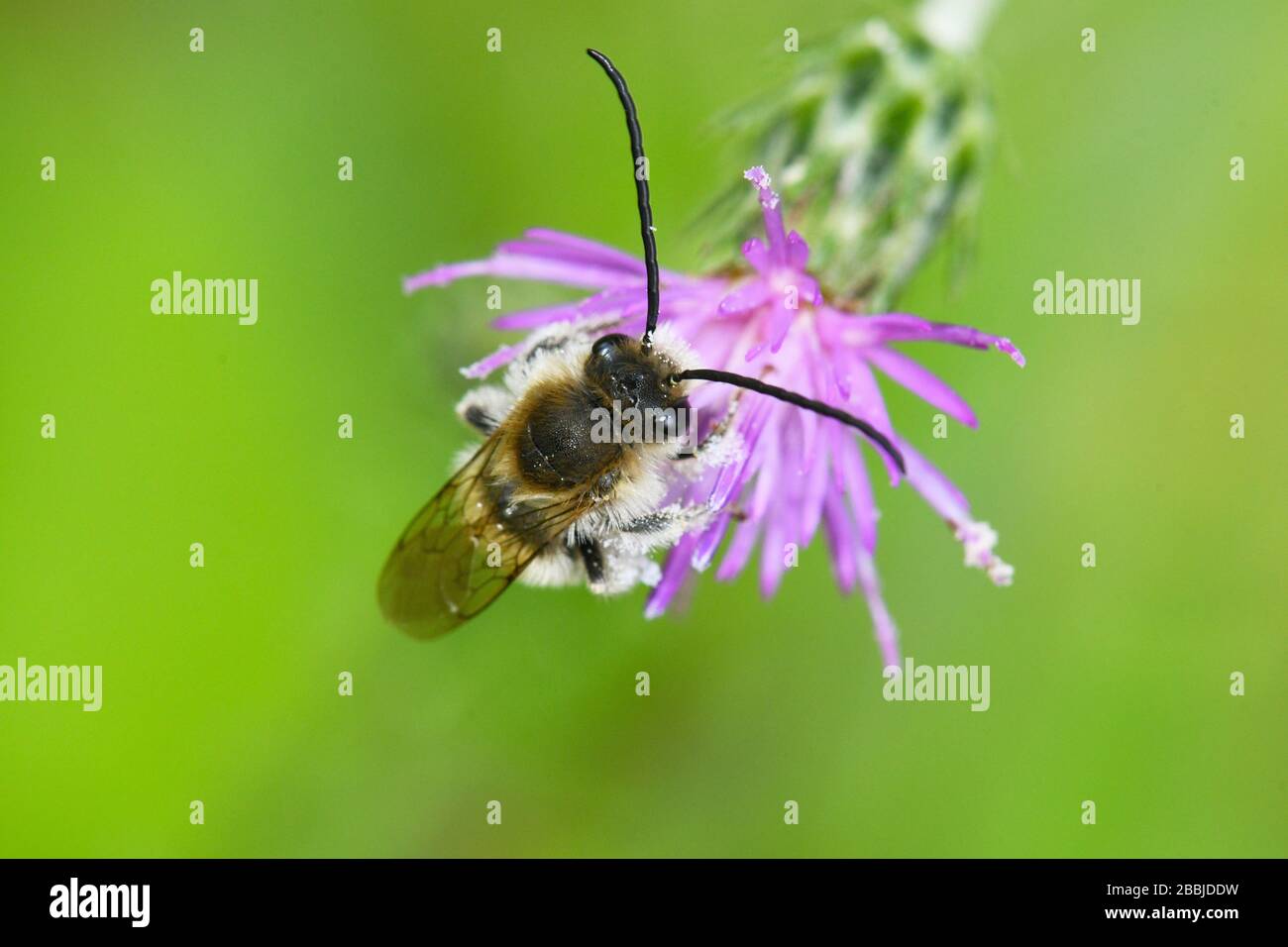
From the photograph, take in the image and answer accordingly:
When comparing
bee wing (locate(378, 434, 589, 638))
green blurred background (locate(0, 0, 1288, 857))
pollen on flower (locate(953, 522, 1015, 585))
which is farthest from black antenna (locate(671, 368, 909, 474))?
green blurred background (locate(0, 0, 1288, 857))

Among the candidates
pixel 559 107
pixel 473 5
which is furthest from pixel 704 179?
pixel 473 5

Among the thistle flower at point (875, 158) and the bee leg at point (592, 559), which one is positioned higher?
the thistle flower at point (875, 158)

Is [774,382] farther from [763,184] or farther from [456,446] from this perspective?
[456,446]

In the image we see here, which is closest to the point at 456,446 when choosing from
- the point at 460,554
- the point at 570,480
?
the point at 460,554

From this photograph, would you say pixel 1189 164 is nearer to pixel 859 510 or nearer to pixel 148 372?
pixel 859 510

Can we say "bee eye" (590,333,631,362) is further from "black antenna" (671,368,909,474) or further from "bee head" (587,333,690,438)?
"black antenna" (671,368,909,474)

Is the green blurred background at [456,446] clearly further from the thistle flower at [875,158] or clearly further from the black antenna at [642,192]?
the black antenna at [642,192]

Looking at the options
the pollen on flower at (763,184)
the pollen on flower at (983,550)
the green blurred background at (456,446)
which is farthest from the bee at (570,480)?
the green blurred background at (456,446)
